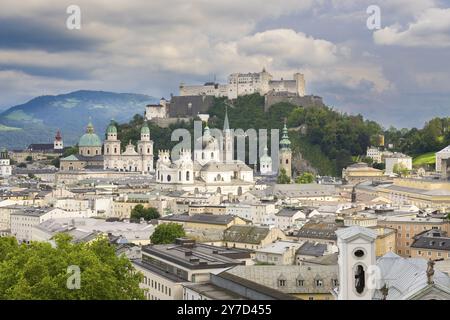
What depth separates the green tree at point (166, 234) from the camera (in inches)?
1720

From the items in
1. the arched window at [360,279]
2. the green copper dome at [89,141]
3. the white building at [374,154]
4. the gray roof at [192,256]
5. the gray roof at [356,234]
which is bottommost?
the gray roof at [192,256]

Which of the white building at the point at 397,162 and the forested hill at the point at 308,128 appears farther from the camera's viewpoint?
the forested hill at the point at 308,128

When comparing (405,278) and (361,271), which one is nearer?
(361,271)

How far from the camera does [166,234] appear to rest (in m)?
44.1

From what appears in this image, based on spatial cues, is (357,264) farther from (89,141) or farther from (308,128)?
(89,141)

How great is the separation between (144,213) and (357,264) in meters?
45.8

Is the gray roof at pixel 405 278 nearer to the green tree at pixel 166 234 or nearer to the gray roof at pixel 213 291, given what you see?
the gray roof at pixel 213 291

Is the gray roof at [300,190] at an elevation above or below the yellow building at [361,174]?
below

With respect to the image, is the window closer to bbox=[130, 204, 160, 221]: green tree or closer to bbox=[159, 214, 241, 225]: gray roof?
bbox=[159, 214, 241, 225]: gray roof

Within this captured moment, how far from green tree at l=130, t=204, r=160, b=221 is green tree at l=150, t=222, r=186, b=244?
56.0ft

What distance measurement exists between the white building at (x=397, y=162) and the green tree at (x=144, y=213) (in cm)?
3928

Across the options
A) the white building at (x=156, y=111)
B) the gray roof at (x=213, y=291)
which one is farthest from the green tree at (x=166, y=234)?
the white building at (x=156, y=111)

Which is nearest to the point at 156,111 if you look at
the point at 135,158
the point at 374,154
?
the point at 135,158
